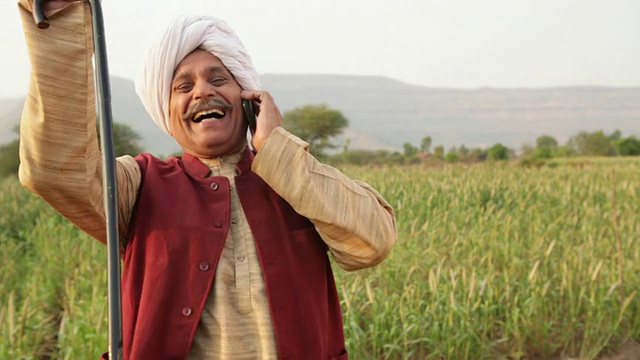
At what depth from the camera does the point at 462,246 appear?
4.23 m

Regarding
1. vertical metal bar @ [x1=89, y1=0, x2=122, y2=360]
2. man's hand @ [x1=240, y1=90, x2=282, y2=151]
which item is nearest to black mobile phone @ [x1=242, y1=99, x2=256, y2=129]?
man's hand @ [x1=240, y1=90, x2=282, y2=151]

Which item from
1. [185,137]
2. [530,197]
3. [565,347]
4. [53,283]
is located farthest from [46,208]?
[185,137]

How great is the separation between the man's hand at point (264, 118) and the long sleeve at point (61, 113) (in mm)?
297

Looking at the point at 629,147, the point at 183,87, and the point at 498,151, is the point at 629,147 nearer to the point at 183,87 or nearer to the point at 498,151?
the point at 498,151

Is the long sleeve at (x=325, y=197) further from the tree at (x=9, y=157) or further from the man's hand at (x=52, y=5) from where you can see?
the tree at (x=9, y=157)

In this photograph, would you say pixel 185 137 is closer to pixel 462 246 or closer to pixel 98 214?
pixel 98 214

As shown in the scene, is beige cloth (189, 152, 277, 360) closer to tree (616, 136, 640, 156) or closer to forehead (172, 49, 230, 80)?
forehead (172, 49, 230, 80)

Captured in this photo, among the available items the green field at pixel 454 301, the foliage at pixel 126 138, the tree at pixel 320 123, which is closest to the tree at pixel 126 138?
the foliage at pixel 126 138

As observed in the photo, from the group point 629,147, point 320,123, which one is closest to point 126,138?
point 320,123

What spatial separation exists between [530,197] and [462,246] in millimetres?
3203

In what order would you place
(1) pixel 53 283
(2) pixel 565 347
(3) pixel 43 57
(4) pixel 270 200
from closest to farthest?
(3) pixel 43 57, (4) pixel 270 200, (2) pixel 565 347, (1) pixel 53 283

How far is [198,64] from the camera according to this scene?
1.42 m

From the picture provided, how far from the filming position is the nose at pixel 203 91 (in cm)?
137

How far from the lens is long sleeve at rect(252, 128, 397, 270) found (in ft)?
4.16
